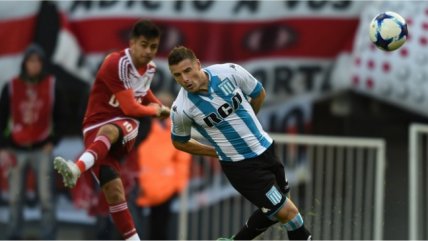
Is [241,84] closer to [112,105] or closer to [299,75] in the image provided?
[112,105]

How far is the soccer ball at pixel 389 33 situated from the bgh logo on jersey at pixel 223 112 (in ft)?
4.94

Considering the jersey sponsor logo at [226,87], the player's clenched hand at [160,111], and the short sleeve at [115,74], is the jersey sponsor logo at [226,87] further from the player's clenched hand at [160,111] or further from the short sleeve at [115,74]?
the short sleeve at [115,74]

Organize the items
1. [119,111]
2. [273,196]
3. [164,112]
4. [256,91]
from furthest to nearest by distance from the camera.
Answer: [119,111], [164,112], [256,91], [273,196]

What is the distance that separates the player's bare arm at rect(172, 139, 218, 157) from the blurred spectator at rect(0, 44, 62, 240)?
412cm

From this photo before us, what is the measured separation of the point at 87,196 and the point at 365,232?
10.4 feet

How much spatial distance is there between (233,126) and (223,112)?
0.50 feet

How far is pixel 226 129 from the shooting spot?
9516 millimetres

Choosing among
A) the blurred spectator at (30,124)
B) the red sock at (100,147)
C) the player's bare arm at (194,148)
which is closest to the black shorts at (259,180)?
the player's bare arm at (194,148)

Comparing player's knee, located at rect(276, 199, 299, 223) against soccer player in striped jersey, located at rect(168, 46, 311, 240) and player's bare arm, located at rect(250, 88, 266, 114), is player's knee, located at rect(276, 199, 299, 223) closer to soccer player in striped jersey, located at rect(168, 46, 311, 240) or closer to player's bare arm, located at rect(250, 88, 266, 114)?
soccer player in striped jersey, located at rect(168, 46, 311, 240)

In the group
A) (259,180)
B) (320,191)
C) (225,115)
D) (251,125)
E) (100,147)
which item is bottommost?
(320,191)

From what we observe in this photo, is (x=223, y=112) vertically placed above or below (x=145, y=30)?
below

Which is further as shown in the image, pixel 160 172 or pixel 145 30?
pixel 160 172

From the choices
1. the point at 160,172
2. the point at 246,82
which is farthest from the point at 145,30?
the point at 160,172

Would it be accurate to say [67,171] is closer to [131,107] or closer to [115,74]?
[131,107]
